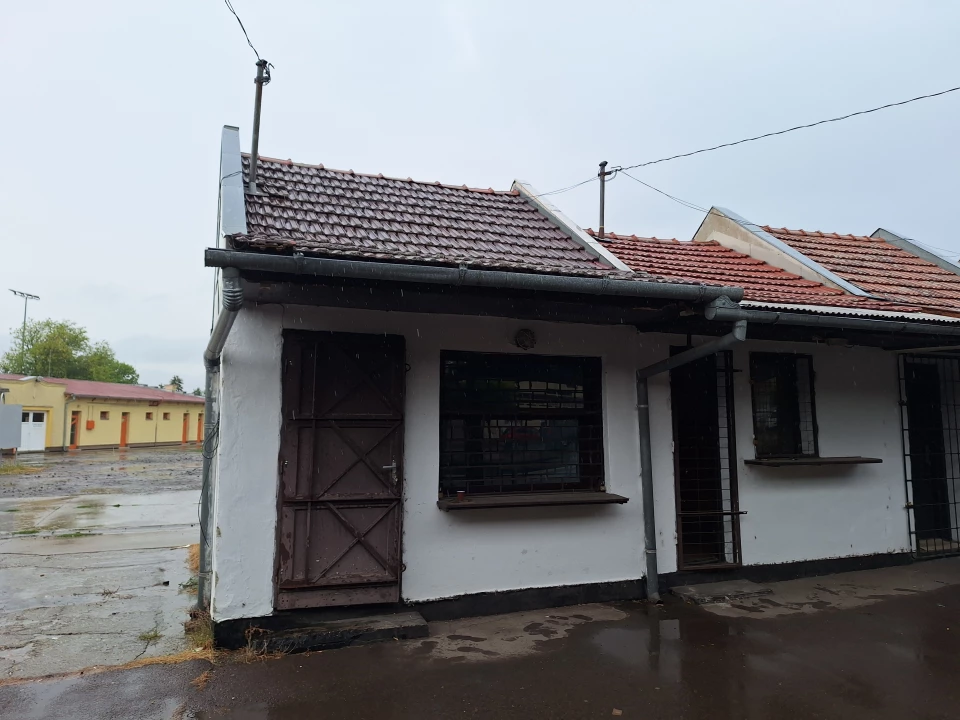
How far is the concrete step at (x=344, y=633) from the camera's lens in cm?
434

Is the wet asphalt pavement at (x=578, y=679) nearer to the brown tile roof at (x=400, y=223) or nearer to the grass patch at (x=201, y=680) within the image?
the grass patch at (x=201, y=680)

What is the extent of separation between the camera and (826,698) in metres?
3.70

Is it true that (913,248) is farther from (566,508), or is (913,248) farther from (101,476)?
(101,476)

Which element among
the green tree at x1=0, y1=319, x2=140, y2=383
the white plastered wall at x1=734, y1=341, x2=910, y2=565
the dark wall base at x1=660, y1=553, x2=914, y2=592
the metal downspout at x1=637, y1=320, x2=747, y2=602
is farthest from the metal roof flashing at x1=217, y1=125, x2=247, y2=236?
the green tree at x1=0, y1=319, x2=140, y2=383

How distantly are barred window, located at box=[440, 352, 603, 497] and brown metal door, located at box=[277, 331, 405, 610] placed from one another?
62cm

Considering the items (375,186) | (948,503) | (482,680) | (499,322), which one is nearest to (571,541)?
(482,680)

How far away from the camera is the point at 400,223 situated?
5984mm

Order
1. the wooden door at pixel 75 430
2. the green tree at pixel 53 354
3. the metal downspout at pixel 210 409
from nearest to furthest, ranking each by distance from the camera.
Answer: the metal downspout at pixel 210 409 < the wooden door at pixel 75 430 < the green tree at pixel 53 354

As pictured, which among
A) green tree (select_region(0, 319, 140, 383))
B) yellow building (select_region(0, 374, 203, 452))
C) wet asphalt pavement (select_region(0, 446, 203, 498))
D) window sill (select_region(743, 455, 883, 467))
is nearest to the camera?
window sill (select_region(743, 455, 883, 467))

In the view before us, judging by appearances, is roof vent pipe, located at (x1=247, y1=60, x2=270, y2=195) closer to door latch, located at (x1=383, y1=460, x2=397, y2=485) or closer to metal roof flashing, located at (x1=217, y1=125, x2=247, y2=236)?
metal roof flashing, located at (x1=217, y1=125, x2=247, y2=236)

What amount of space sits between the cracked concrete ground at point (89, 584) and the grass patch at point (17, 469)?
8.52 metres

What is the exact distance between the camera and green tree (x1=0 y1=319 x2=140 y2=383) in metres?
48.9

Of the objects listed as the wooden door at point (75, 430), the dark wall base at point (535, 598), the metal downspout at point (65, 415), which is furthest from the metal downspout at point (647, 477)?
the wooden door at point (75, 430)

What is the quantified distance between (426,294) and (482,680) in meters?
2.79
